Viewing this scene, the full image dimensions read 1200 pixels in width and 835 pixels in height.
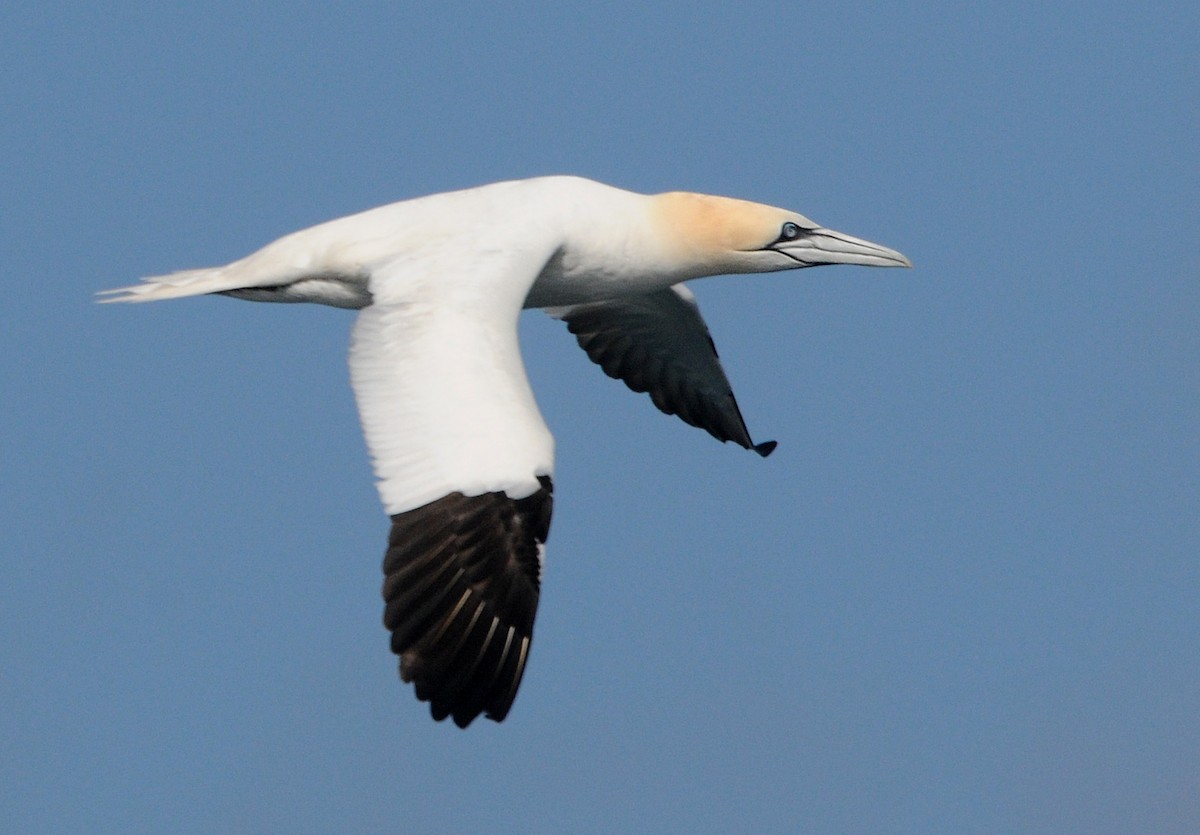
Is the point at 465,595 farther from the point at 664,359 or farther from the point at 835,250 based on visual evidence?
the point at 664,359

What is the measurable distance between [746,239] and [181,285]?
12.2 feet

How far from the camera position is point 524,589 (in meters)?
11.6

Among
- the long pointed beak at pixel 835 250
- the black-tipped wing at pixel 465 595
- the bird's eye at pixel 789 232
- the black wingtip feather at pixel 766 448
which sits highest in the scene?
the bird's eye at pixel 789 232

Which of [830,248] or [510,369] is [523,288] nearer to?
[510,369]

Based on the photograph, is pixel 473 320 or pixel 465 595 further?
A: pixel 473 320

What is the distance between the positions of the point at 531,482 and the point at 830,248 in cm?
386

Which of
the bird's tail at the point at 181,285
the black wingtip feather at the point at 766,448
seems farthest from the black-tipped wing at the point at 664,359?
the bird's tail at the point at 181,285

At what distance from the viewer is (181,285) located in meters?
14.3

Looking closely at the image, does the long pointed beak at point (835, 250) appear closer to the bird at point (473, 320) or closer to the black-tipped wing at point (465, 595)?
the bird at point (473, 320)

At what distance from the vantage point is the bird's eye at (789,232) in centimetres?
1448

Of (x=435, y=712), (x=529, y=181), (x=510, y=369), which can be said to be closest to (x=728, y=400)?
(x=529, y=181)

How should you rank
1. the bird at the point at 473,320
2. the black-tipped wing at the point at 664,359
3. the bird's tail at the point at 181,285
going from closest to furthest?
the bird at the point at 473,320
the bird's tail at the point at 181,285
the black-tipped wing at the point at 664,359

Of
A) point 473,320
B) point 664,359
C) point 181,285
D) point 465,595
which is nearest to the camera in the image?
point 465,595

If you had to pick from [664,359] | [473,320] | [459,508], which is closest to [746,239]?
[664,359]
